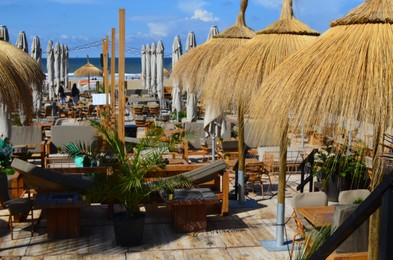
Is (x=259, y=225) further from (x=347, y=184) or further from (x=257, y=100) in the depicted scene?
(x=257, y=100)

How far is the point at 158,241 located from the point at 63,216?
51.2 inches

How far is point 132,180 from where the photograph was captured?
662cm

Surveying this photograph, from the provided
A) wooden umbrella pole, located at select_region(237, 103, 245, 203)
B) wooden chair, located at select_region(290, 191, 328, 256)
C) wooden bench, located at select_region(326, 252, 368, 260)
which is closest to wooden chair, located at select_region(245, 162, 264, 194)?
wooden umbrella pole, located at select_region(237, 103, 245, 203)

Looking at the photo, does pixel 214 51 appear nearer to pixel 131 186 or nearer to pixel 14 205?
pixel 131 186

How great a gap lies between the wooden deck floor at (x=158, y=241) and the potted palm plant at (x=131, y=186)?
0.72ft

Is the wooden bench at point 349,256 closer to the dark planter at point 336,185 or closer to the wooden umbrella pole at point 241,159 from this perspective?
the wooden umbrella pole at point 241,159

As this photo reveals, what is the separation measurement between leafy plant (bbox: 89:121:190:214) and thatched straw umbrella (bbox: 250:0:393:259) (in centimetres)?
263

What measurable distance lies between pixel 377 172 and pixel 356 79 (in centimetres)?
70

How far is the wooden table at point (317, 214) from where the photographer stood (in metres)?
5.56

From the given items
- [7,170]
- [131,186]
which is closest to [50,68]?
[7,170]

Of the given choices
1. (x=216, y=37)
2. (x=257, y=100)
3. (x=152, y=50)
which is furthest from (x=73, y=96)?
(x=257, y=100)

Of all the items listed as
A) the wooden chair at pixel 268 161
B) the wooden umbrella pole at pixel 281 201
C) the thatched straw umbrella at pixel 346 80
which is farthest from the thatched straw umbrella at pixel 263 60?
the wooden chair at pixel 268 161

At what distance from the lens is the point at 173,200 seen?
7105 mm

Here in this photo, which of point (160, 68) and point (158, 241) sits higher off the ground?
point (160, 68)
